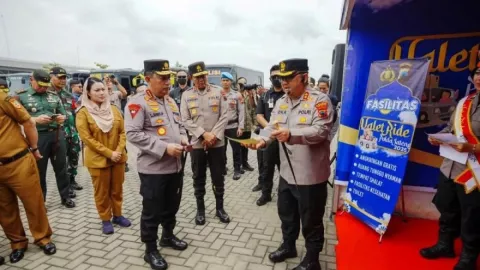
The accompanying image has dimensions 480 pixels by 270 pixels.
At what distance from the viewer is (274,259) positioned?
2938mm

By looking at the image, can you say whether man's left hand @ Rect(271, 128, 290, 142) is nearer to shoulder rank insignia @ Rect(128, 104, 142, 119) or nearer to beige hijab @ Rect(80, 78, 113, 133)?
shoulder rank insignia @ Rect(128, 104, 142, 119)

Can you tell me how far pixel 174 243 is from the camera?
3.22 m

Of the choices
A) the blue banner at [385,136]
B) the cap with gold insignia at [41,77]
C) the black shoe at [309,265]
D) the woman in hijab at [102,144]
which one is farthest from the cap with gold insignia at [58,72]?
the blue banner at [385,136]

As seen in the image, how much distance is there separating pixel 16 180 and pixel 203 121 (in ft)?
7.20

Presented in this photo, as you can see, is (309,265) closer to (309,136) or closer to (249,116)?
(309,136)

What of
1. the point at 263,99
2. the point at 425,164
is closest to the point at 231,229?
the point at 263,99

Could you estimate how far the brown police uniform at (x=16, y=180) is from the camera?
2.86 meters

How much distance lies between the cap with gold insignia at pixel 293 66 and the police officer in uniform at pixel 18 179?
279 centimetres

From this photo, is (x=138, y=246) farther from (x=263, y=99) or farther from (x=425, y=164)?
(x=425, y=164)

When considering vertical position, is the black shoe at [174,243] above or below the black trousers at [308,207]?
below

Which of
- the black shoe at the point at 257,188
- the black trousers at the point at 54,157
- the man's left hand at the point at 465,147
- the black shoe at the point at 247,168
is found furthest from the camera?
the black shoe at the point at 247,168

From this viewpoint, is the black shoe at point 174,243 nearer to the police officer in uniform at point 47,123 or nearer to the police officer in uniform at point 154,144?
the police officer in uniform at point 154,144

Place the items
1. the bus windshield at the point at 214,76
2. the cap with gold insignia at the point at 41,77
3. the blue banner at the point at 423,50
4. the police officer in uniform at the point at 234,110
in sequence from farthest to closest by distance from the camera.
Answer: the bus windshield at the point at 214,76
the police officer in uniform at the point at 234,110
the cap with gold insignia at the point at 41,77
the blue banner at the point at 423,50

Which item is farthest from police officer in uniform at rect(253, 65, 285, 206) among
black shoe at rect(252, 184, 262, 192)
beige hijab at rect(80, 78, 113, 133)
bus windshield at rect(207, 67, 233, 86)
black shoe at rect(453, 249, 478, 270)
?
bus windshield at rect(207, 67, 233, 86)
